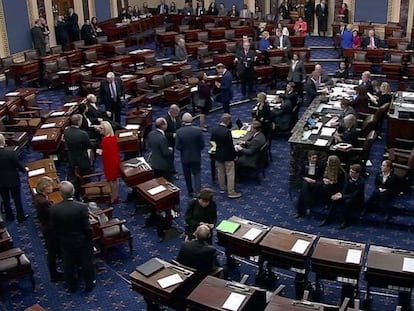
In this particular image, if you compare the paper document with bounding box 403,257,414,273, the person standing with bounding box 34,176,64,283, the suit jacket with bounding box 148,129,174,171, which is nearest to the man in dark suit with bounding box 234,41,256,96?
the suit jacket with bounding box 148,129,174,171

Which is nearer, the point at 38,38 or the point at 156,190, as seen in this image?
the point at 156,190

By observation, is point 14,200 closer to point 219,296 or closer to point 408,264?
point 219,296

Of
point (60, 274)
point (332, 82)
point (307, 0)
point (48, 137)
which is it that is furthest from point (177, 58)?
point (60, 274)

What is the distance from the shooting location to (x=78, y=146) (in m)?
10.3

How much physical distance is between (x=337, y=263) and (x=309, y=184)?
115 inches

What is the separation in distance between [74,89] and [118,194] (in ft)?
23.1

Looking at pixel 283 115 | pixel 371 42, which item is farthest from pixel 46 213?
pixel 371 42

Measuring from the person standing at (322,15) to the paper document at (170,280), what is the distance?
18010 mm

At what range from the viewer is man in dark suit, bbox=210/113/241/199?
1038cm

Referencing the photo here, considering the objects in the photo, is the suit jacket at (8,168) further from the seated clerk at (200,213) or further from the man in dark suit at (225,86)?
the man in dark suit at (225,86)

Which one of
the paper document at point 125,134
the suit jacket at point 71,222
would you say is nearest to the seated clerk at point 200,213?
the suit jacket at point 71,222

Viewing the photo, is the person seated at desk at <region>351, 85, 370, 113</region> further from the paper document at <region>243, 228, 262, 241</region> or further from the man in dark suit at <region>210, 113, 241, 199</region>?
the paper document at <region>243, 228, 262, 241</region>

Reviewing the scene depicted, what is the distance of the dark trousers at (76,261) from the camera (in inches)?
305

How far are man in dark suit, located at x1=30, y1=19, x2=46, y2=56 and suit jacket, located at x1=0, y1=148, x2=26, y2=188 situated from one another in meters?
11.1
